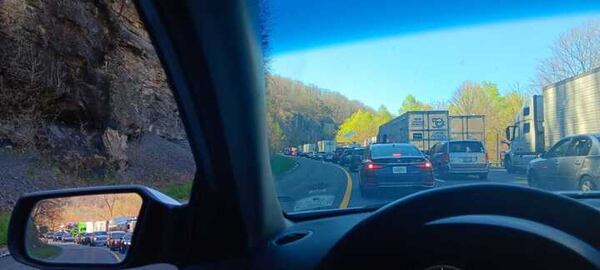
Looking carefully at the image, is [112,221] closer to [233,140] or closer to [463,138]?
[233,140]

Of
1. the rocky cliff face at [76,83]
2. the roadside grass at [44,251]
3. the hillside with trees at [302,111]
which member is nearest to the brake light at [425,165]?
the hillside with trees at [302,111]

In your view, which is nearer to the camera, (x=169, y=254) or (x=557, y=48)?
(x=169, y=254)

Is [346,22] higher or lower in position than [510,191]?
higher

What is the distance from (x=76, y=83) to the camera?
80.0 ft

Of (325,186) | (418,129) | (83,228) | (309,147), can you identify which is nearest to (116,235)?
(83,228)

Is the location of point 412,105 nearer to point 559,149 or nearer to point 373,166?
point 559,149

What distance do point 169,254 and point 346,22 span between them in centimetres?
189

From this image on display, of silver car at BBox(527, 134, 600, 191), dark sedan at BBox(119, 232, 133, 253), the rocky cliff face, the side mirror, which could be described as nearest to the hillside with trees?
the side mirror

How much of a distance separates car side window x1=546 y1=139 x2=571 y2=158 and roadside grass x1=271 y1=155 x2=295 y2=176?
5.35 feet

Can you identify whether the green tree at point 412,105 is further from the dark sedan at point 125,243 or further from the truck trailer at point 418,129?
the dark sedan at point 125,243

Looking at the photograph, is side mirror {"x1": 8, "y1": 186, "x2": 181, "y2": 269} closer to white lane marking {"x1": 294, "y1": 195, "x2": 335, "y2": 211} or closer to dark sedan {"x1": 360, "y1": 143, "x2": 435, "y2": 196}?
white lane marking {"x1": 294, "y1": 195, "x2": 335, "y2": 211}

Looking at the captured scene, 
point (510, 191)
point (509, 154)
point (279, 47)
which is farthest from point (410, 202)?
point (509, 154)

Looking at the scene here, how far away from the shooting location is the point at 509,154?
4.88 metres

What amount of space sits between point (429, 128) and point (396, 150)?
0.54m
